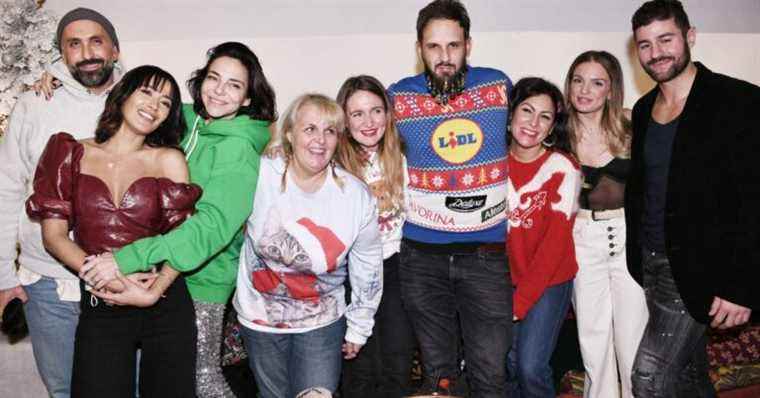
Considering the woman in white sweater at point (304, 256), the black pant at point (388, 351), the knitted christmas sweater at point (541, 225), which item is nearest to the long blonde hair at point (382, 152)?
the woman in white sweater at point (304, 256)

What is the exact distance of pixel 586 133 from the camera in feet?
Answer: 8.59

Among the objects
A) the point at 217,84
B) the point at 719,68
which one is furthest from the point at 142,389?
the point at 719,68

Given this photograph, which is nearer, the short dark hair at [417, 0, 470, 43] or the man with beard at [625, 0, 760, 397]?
the man with beard at [625, 0, 760, 397]

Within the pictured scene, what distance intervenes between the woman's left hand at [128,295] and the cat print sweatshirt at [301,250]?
1.30 ft

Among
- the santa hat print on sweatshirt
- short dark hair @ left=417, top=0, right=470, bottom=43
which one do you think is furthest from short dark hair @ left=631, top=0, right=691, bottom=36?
the santa hat print on sweatshirt

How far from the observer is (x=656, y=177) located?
229 cm

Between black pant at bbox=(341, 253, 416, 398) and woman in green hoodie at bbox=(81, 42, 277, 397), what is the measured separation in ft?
1.90

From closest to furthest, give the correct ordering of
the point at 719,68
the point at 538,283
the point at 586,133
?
the point at 538,283, the point at 586,133, the point at 719,68

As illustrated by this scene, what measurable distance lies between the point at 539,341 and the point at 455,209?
2.14 ft

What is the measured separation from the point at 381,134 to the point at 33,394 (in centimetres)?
217

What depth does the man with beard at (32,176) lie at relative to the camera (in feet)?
7.22

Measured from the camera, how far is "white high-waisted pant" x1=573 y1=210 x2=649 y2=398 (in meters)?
2.49

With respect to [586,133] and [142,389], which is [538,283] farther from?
[142,389]

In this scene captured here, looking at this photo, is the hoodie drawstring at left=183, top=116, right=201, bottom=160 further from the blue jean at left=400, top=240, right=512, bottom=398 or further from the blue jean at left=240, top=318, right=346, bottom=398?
the blue jean at left=400, top=240, right=512, bottom=398
